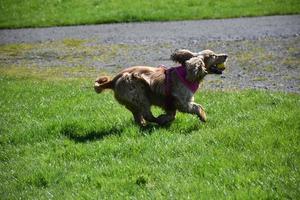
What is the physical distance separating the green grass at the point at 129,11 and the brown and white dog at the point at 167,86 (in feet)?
49.5

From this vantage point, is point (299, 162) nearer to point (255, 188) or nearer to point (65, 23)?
point (255, 188)

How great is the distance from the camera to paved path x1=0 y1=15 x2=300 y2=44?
2016 centimetres

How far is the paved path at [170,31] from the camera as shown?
20.2 meters

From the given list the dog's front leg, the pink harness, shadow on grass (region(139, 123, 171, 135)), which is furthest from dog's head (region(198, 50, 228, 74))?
shadow on grass (region(139, 123, 171, 135))

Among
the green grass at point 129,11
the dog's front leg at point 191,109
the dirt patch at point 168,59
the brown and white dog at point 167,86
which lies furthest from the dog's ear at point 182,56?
the green grass at point 129,11

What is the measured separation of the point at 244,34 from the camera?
2009 centimetres

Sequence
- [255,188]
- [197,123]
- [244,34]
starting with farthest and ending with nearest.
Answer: [244,34]
[197,123]
[255,188]

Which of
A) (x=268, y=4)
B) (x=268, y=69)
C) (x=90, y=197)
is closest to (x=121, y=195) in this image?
(x=90, y=197)

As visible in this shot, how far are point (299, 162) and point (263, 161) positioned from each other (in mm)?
474

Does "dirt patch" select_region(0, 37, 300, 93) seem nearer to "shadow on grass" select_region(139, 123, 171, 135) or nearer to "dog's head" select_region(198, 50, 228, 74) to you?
"dog's head" select_region(198, 50, 228, 74)

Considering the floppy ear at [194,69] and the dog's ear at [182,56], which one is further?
the dog's ear at [182,56]

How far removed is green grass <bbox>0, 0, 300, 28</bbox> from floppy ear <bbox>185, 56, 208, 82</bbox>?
601 inches

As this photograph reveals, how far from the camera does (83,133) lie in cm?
959

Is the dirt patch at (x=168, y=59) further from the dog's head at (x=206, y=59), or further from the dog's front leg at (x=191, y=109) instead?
the dog's front leg at (x=191, y=109)
